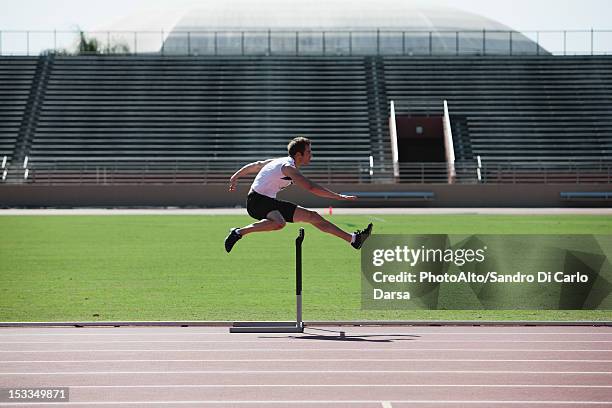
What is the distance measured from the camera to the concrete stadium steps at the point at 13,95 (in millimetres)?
48219

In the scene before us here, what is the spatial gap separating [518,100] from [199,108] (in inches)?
575

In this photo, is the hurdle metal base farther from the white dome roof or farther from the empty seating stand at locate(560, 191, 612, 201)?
the white dome roof

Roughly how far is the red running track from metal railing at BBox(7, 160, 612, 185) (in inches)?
1330

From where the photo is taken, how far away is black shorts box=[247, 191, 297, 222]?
1008 centimetres

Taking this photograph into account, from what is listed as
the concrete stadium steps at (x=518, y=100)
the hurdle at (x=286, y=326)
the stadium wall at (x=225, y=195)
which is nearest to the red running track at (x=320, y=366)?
the hurdle at (x=286, y=326)

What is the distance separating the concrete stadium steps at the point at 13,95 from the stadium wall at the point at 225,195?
4.49 m

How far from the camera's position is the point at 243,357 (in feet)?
29.6

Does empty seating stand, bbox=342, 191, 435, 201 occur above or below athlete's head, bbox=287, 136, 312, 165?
below

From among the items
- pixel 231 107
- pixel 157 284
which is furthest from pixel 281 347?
pixel 231 107

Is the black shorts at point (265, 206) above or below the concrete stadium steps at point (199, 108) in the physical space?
below

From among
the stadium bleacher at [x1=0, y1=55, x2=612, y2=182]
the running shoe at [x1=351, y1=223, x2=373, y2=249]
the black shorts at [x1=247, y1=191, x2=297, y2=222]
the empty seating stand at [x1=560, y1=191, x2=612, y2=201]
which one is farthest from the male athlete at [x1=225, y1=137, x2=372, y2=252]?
the empty seating stand at [x1=560, y1=191, x2=612, y2=201]

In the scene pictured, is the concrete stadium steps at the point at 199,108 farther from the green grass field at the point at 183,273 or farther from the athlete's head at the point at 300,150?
the athlete's head at the point at 300,150

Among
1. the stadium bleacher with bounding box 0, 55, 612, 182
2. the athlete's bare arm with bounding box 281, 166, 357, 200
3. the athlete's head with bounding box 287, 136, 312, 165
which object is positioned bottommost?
the athlete's bare arm with bounding box 281, 166, 357, 200

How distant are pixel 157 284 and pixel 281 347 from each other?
603cm
